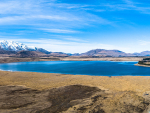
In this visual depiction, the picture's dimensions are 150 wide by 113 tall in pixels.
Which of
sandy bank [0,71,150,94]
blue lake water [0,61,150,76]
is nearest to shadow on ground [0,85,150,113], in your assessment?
sandy bank [0,71,150,94]

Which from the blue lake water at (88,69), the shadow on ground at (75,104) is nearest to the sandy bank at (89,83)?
the shadow on ground at (75,104)

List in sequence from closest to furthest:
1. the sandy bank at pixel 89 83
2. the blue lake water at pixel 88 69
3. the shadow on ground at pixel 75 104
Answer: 1. the shadow on ground at pixel 75 104
2. the sandy bank at pixel 89 83
3. the blue lake water at pixel 88 69

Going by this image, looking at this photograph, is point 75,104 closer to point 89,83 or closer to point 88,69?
point 89,83

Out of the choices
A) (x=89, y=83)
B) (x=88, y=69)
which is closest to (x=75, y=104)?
(x=89, y=83)

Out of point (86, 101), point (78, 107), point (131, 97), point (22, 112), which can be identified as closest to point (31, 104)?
point (22, 112)

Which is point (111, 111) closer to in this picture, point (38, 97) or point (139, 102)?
point (139, 102)

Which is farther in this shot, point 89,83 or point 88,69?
point 88,69

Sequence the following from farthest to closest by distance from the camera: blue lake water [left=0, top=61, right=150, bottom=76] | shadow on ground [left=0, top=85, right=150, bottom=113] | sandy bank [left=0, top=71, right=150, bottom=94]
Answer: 1. blue lake water [left=0, top=61, right=150, bottom=76]
2. sandy bank [left=0, top=71, right=150, bottom=94]
3. shadow on ground [left=0, top=85, right=150, bottom=113]

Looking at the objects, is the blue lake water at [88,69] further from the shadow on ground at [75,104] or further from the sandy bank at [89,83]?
the shadow on ground at [75,104]

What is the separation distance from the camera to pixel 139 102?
18922 mm

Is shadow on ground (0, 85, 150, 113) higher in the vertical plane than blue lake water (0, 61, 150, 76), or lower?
higher

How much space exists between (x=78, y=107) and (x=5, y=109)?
401 inches

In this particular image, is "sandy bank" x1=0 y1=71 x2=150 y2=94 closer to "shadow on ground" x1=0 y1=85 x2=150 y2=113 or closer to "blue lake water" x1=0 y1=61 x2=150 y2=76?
"shadow on ground" x1=0 y1=85 x2=150 y2=113

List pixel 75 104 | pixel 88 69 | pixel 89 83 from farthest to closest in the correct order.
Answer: pixel 88 69 → pixel 89 83 → pixel 75 104
